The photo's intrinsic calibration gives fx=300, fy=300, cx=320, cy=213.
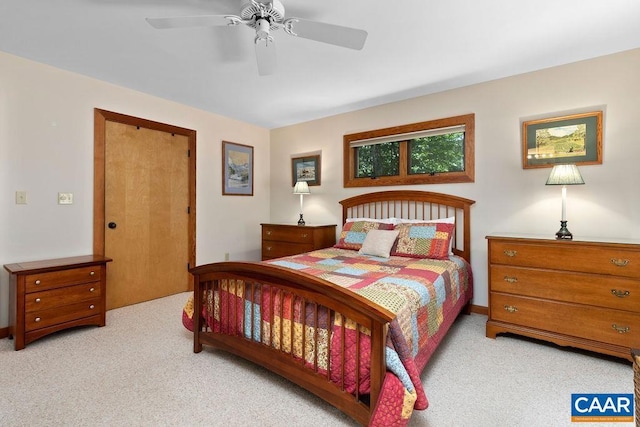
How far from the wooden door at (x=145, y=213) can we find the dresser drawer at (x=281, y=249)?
3.20ft

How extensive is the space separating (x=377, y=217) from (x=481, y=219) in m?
1.18

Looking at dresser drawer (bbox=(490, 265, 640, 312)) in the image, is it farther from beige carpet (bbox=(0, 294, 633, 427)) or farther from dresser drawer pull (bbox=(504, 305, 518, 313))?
beige carpet (bbox=(0, 294, 633, 427))

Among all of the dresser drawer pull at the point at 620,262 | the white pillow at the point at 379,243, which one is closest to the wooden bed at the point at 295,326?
the white pillow at the point at 379,243

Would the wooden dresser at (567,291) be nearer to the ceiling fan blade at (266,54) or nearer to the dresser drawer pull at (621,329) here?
the dresser drawer pull at (621,329)

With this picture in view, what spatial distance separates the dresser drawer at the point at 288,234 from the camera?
3.85 metres

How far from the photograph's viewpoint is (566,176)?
2404 mm

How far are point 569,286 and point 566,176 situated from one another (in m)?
0.86

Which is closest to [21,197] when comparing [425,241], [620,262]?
[425,241]

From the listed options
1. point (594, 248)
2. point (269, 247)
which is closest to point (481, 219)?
point (594, 248)

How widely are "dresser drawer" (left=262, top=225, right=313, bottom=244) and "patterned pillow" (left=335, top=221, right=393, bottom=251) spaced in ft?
1.71

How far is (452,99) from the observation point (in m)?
3.30

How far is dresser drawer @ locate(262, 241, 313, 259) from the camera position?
12.8ft

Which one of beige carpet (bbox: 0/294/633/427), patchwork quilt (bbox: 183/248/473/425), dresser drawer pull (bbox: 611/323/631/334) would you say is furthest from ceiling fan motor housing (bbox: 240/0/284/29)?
dresser drawer pull (bbox: 611/323/631/334)

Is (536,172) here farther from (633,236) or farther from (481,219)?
(633,236)
